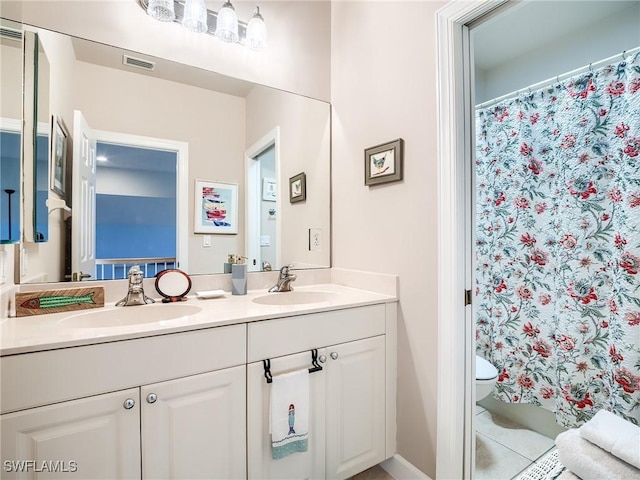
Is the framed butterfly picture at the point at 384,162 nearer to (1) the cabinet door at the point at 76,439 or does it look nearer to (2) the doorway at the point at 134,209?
(2) the doorway at the point at 134,209

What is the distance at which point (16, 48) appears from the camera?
1108 millimetres

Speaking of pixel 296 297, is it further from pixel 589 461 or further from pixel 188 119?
pixel 589 461

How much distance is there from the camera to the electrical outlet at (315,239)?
1.93 meters

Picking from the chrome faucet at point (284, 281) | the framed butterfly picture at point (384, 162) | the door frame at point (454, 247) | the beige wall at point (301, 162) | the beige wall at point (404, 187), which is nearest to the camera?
the door frame at point (454, 247)

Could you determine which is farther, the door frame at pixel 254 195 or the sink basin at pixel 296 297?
the door frame at pixel 254 195

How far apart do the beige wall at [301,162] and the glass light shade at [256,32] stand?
22 cm

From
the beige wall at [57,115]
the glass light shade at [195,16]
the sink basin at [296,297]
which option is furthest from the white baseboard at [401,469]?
the glass light shade at [195,16]

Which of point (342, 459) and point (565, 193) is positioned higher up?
point (565, 193)

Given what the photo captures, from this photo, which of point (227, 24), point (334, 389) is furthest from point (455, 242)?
point (227, 24)

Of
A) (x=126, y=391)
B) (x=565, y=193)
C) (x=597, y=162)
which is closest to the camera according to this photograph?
(x=126, y=391)

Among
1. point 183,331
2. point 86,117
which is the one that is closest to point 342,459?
point 183,331

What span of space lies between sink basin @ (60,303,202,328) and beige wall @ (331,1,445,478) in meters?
0.90

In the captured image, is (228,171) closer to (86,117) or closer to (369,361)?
(86,117)

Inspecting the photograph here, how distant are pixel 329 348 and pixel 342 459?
0.47 meters
